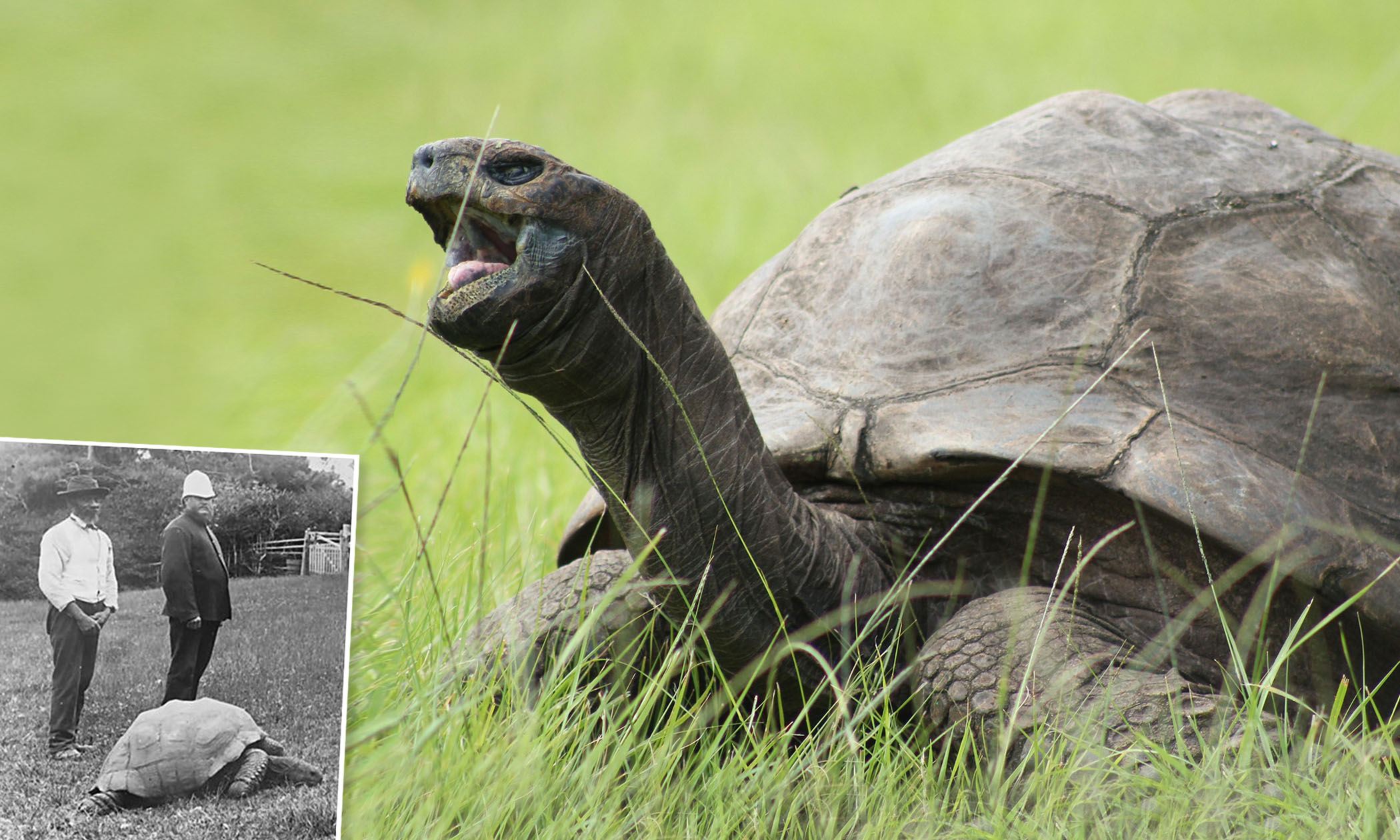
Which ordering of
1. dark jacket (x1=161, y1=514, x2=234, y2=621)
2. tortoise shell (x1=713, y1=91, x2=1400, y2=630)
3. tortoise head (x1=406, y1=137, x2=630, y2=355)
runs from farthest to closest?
tortoise shell (x1=713, y1=91, x2=1400, y2=630) < tortoise head (x1=406, y1=137, x2=630, y2=355) < dark jacket (x1=161, y1=514, x2=234, y2=621)

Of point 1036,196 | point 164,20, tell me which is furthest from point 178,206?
point 1036,196

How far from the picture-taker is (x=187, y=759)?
57.8 inches

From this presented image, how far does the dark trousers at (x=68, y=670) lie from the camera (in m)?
1.43

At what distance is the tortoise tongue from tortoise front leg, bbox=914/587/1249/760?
3.49ft

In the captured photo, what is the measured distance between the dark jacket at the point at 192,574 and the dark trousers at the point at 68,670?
86mm

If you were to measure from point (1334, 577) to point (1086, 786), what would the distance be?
2.71 ft

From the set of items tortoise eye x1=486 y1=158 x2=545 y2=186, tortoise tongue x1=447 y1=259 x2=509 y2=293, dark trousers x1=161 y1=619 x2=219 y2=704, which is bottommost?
dark trousers x1=161 y1=619 x2=219 y2=704

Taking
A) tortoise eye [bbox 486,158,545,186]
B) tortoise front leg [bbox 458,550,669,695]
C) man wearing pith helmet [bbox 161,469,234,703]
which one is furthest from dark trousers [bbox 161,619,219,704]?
tortoise eye [bbox 486,158,545,186]

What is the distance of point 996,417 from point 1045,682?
Result: 21.1 inches

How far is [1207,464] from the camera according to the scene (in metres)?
2.27

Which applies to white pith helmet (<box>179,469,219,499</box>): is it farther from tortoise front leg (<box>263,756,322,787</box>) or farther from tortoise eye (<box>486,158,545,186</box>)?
tortoise eye (<box>486,158,545,186</box>)

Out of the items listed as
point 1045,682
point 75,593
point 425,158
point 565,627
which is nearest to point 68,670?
point 75,593

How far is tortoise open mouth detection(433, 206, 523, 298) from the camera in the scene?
1.81m

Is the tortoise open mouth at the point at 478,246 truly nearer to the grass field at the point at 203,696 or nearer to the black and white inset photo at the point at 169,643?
the black and white inset photo at the point at 169,643
